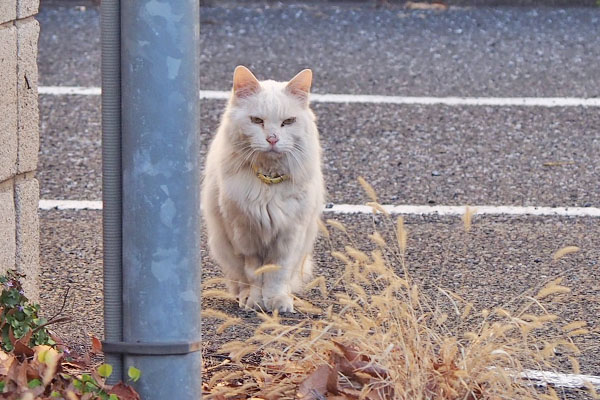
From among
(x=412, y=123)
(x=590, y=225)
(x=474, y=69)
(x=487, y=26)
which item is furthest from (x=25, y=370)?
(x=487, y=26)

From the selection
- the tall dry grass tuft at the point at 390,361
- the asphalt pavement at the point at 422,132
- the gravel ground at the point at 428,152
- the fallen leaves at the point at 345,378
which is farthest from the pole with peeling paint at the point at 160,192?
the gravel ground at the point at 428,152

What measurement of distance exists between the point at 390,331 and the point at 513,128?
3.77 m

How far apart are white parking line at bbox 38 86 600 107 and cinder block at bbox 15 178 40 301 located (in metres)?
3.31

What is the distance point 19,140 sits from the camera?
341 centimetres

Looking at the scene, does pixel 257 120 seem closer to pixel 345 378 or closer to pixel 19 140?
pixel 19 140

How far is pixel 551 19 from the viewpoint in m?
8.43

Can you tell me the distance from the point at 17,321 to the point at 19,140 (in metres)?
0.68

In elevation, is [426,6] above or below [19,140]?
above

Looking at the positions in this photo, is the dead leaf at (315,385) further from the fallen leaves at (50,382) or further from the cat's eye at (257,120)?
the cat's eye at (257,120)

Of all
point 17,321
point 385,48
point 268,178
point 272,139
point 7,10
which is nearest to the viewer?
point 17,321

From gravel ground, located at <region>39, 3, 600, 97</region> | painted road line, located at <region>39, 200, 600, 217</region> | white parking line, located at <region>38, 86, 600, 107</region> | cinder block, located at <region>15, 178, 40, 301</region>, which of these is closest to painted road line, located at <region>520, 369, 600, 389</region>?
cinder block, located at <region>15, 178, 40, 301</region>

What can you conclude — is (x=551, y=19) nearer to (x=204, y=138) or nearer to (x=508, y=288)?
(x=204, y=138)

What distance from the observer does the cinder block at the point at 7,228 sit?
10.9 feet

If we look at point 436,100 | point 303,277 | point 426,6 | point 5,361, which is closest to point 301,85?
point 303,277
